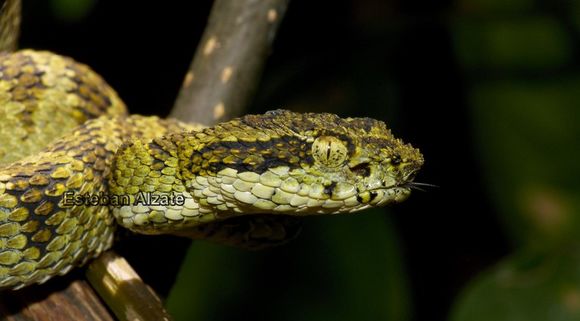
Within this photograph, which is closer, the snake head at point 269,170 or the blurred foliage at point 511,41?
the snake head at point 269,170

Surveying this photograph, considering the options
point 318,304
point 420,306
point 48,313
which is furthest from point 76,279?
point 420,306

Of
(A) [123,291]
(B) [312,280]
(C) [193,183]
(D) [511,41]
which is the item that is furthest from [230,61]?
(D) [511,41]

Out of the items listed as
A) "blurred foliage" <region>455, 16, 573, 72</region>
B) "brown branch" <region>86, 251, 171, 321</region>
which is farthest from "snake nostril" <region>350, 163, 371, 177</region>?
"blurred foliage" <region>455, 16, 573, 72</region>

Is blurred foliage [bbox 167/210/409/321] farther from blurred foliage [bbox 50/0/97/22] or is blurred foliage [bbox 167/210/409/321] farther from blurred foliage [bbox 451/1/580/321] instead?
blurred foliage [bbox 50/0/97/22]

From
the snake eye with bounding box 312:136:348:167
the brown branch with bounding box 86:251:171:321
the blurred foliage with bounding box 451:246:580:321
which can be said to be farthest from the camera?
the blurred foliage with bounding box 451:246:580:321

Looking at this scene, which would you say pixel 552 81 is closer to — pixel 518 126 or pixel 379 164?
pixel 518 126

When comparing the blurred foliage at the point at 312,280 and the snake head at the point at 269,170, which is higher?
the snake head at the point at 269,170

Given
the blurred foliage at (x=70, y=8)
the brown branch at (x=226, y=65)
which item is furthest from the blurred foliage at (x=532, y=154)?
the blurred foliage at (x=70, y=8)

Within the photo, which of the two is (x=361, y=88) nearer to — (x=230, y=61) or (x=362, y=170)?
(x=230, y=61)

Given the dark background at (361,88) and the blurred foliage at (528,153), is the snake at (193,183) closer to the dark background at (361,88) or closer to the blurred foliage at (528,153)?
the dark background at (361,88)
